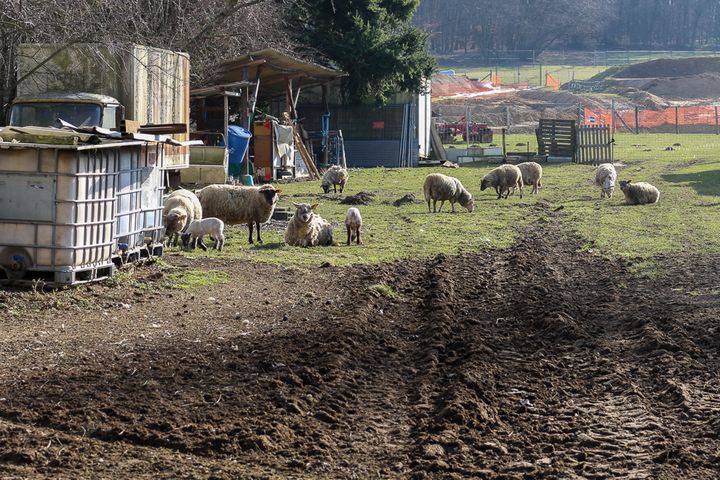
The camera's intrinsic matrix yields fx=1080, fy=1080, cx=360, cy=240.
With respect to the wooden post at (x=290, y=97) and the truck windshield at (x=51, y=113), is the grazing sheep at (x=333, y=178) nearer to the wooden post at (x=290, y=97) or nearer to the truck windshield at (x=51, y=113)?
the wooden post at (x=290, y=97)

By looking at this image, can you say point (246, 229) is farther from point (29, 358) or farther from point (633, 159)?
point (633, 159)

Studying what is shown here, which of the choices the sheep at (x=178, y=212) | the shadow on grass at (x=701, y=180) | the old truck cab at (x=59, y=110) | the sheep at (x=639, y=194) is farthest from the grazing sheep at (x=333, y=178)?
the sheep at (x=178, y=212)

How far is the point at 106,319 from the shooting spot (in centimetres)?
1142

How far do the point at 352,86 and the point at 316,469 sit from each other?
36.2 metres

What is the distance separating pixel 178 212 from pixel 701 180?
20.1 metres

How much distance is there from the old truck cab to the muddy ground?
5.89m

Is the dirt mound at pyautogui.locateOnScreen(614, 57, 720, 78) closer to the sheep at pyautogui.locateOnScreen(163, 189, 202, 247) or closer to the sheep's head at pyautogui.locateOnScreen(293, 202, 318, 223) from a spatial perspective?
the sheep's head at pyautogui.locateOnScreen(293, 202, 318, 223)

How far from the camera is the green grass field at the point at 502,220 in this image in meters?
17.5

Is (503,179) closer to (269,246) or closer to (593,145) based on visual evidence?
(269,246)

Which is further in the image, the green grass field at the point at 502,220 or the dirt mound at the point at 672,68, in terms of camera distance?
the dirt mound at the point at 672,68

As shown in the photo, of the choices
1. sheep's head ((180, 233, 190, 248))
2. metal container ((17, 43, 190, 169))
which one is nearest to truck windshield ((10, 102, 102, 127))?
metal container ((17, 43, 190, 169))


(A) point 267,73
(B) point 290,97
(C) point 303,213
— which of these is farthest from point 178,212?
(B) point 290,97

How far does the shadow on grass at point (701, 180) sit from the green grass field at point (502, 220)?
0.09 ft

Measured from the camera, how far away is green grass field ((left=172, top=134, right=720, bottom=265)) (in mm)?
17469
